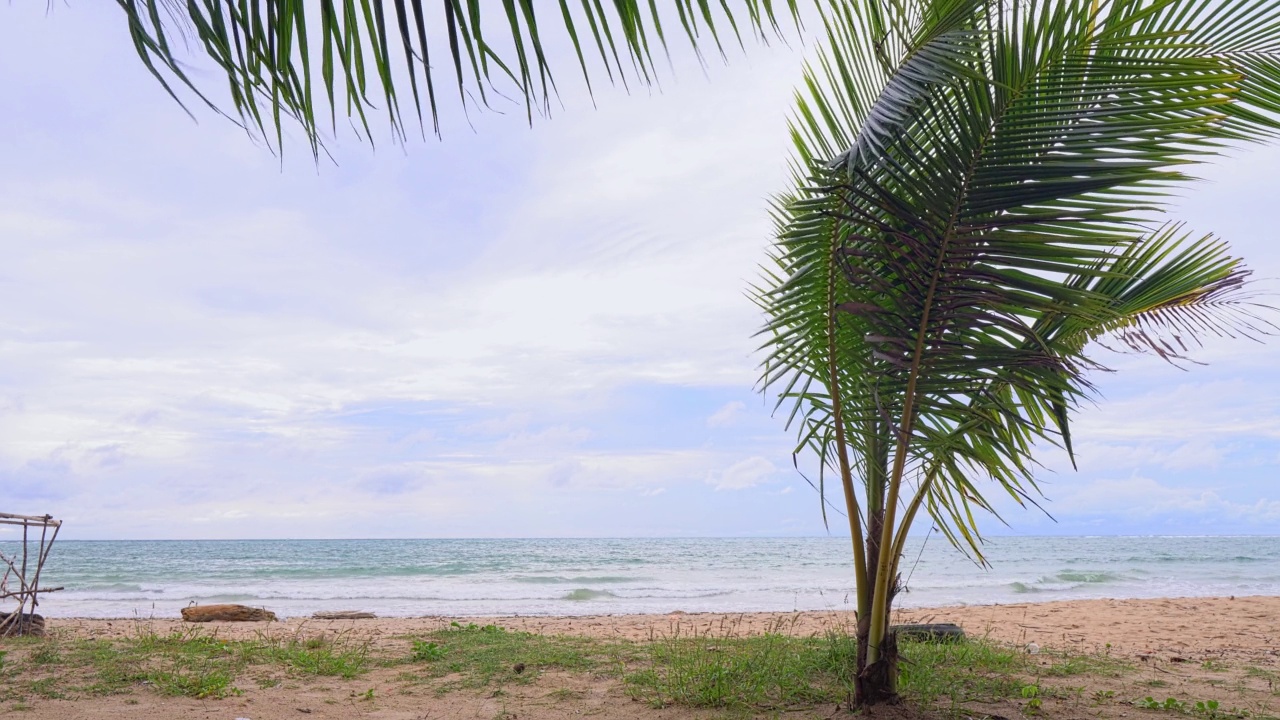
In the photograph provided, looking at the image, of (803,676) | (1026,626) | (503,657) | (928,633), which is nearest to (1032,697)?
(803,676)

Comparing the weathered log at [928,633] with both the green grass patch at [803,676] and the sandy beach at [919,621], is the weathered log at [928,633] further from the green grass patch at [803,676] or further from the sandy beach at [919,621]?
the green grass patch at [803,676]

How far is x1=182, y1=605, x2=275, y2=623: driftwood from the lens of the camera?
10.5 m

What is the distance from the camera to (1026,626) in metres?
9.32

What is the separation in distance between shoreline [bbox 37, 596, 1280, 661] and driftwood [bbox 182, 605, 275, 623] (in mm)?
270

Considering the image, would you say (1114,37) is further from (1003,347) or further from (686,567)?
(686,567)

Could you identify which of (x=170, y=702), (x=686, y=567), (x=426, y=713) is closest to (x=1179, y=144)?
(x=426, y=713)

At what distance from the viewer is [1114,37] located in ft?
9.52

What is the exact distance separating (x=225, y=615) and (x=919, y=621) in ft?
27.4

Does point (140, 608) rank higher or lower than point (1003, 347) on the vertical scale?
lower

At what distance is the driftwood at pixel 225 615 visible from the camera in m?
10.5

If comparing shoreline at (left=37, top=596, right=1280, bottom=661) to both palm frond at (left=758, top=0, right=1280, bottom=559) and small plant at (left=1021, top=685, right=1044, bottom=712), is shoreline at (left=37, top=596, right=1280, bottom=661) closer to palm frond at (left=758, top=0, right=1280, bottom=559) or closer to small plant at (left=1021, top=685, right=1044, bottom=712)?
small plant at (left=1021, top=685, right=1044, bottom=712)

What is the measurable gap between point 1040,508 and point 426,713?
318 centimetres

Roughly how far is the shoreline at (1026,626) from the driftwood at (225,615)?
10.6 inches

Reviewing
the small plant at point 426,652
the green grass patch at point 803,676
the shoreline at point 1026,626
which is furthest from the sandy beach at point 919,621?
the small plant at point 426,652
